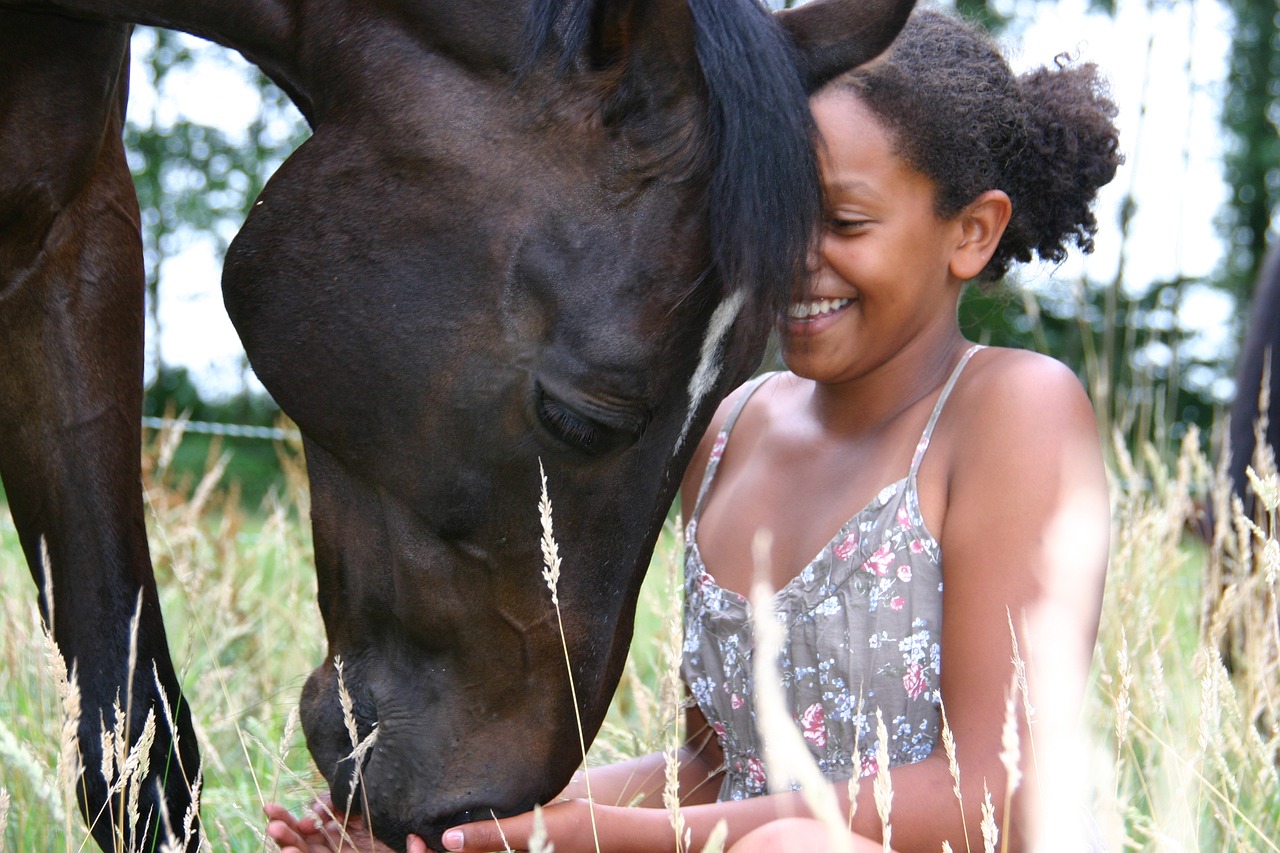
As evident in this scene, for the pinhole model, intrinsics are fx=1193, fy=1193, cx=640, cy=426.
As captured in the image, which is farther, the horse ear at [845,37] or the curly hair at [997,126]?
the curly hair at [997,126]

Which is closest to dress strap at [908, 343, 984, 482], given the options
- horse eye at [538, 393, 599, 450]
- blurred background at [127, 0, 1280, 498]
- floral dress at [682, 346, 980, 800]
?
floral dress at [682, 346, 980, 800]

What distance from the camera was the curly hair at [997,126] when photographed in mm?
1824

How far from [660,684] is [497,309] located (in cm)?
125

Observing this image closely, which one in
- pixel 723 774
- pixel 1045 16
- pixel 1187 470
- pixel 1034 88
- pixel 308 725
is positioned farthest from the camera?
pixel 1045 16

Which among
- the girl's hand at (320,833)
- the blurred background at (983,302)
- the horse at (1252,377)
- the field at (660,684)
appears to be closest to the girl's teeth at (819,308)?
the field at (660,684)

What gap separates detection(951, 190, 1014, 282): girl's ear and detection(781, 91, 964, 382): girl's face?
0.02 metres

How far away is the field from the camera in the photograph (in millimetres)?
1607

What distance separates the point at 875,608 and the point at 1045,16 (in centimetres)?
1372

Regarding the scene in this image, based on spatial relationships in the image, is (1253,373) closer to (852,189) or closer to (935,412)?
(935,412)

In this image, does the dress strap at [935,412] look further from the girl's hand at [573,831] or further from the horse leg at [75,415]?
the horse leg at [75,415]

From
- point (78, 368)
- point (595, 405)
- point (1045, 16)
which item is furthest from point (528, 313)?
point (1045, 16)

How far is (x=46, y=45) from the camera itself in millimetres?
1873

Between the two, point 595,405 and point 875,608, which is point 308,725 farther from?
point 875,608

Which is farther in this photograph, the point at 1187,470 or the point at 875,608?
the point at 1187,470
